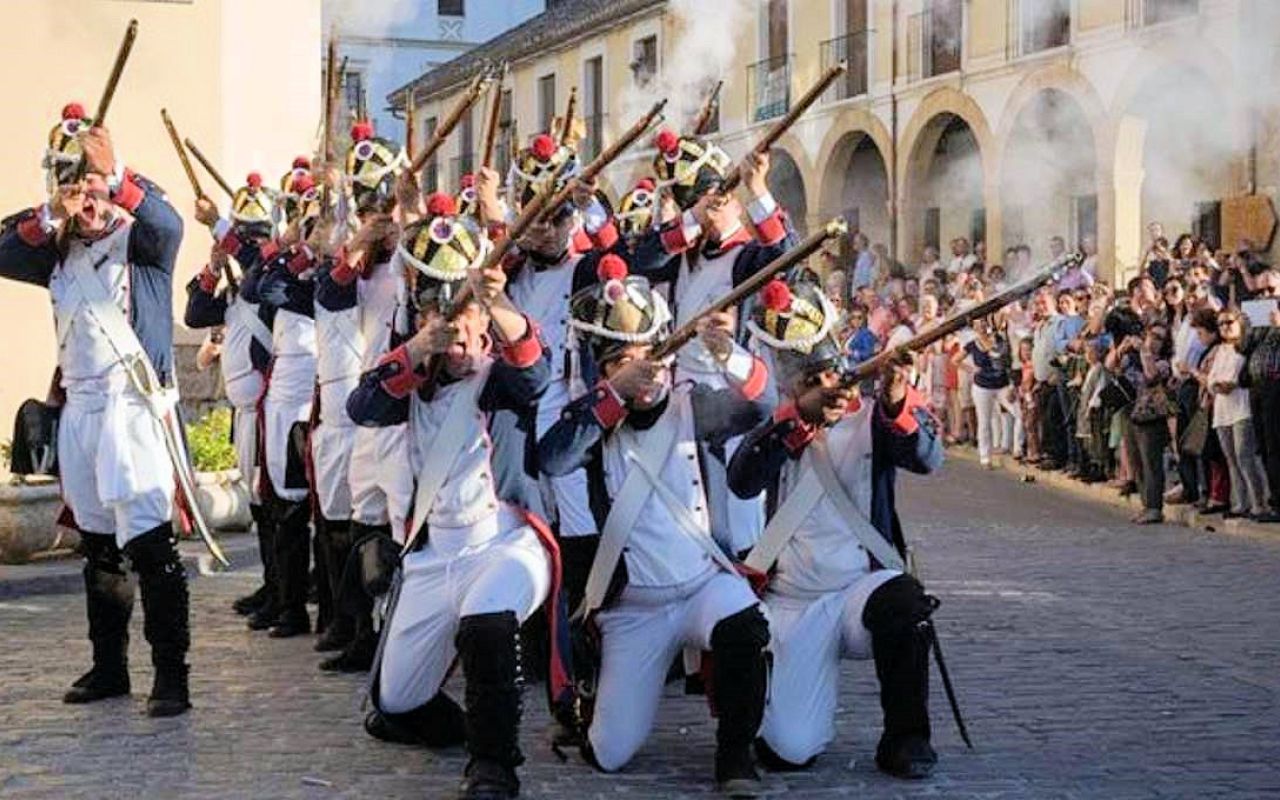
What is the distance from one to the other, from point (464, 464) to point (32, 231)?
2.20 m

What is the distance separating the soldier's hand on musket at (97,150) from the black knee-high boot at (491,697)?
2.48 meters

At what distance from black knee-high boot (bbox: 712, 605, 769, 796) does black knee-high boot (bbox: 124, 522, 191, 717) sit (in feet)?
7.57

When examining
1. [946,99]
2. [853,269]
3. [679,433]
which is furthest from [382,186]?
[946,99]

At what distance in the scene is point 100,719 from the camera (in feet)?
27.2

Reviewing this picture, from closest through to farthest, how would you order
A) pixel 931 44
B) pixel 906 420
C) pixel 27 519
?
pixel 906 420 → pixel 27 519 → pixel 931 44

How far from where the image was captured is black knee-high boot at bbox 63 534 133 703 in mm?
8555

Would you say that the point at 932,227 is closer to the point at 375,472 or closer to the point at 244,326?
the point at 244,326

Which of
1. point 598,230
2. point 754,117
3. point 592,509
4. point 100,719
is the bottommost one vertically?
point 100,719

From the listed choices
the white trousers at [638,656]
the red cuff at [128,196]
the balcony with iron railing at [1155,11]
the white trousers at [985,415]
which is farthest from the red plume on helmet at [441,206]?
the balcony with iron railing at [1155,11]

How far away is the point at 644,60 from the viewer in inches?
1339

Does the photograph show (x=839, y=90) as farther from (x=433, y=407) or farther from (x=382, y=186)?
(x=433, y=407)

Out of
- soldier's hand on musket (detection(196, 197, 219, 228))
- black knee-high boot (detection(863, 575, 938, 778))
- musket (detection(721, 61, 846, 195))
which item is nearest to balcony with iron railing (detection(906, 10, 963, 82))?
soldier's hand on musket (detection(196, 197, 219, 228))

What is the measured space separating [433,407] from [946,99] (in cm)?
2457

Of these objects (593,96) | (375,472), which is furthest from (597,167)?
(593,96)
